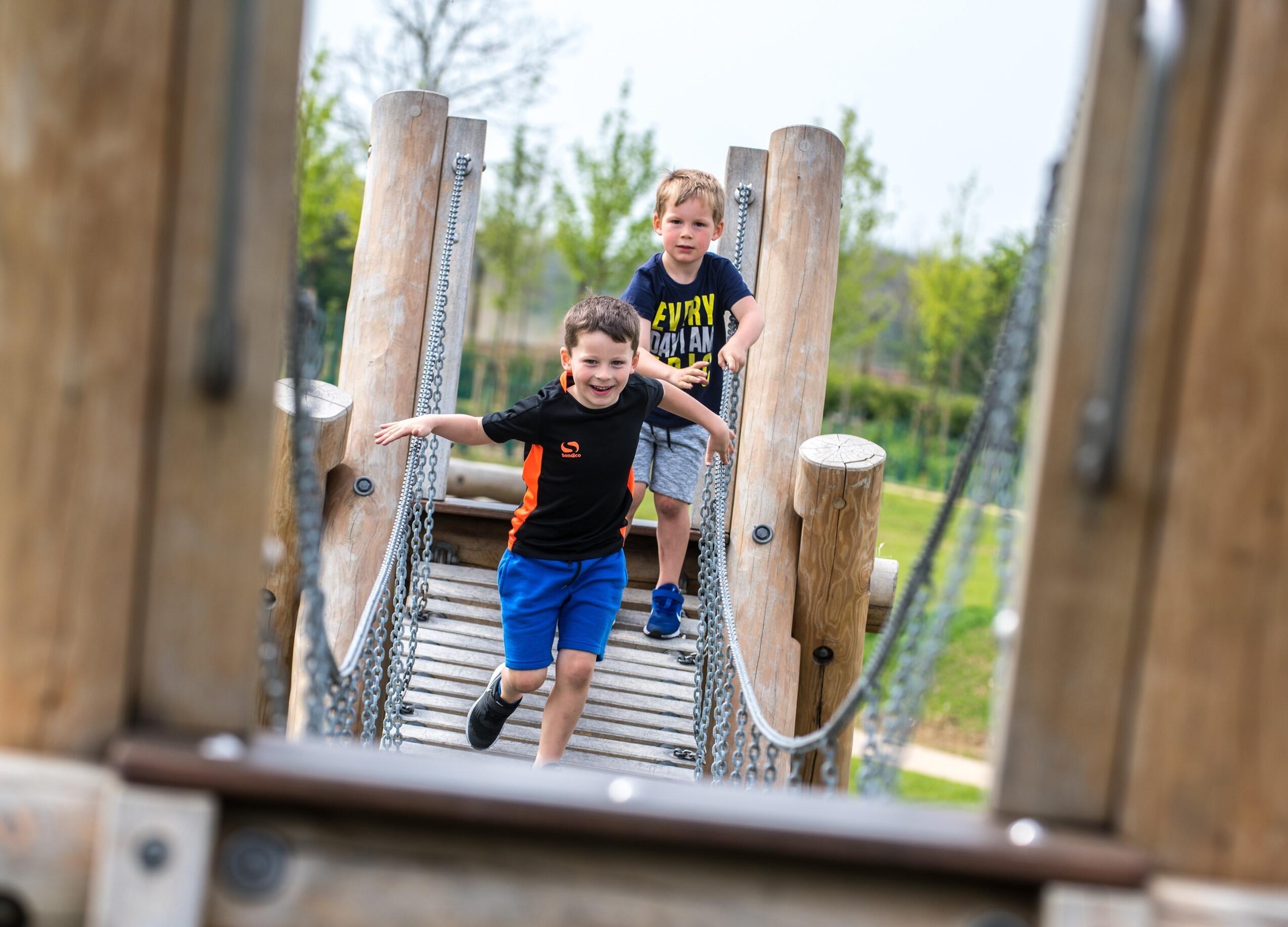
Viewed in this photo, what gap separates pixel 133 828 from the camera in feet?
4.25

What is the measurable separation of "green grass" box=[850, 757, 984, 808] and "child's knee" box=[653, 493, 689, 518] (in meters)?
4.90

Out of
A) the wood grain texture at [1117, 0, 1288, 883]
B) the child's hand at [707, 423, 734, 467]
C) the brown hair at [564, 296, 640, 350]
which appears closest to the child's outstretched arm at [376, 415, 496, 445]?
the brown hair at [564, 296, 640, 350]

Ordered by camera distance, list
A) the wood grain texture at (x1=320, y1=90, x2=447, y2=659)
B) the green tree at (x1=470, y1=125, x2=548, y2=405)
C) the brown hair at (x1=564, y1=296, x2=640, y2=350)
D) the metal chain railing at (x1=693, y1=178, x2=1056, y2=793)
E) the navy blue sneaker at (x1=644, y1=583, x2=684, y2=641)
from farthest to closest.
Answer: the green tree at (x1=470, y1=125, x2=548, y2=405) → the navy blue sneaker at (x1=644, y1=583, x2=684, y2=641) → the wood grain texture at (x1=320, y1=90, x2=447, y2=659) → the brown hair at (x1=564, y1=296, x2=640, y2=350) → the metal chain railing at (x1=693, y1=178, x2=1056, y2=793)

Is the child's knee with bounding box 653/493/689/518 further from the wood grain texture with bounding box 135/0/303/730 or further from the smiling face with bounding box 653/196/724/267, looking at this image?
the wood grain texture with bounding box 135/0/303/730

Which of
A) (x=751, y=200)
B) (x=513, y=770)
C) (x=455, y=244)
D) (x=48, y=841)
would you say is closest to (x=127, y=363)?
(x=48, y=841)

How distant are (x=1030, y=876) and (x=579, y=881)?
51 cm

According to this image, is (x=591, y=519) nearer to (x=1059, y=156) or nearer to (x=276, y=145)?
(x=1059, y=156)

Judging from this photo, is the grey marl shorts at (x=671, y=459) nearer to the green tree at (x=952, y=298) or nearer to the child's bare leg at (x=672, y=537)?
the child's bare leg at (x=672, y=537)

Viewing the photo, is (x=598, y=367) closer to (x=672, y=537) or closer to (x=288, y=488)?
(x=672, y=537)

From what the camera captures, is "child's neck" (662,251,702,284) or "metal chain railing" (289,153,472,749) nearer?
"metal chain railing" (289,153,472,749)

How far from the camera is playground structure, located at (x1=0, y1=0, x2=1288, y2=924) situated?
51.2 inches

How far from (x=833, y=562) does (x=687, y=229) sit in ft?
4.27

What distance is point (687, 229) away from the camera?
4184 mm

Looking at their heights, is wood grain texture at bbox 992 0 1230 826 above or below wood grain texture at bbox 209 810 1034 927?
above
